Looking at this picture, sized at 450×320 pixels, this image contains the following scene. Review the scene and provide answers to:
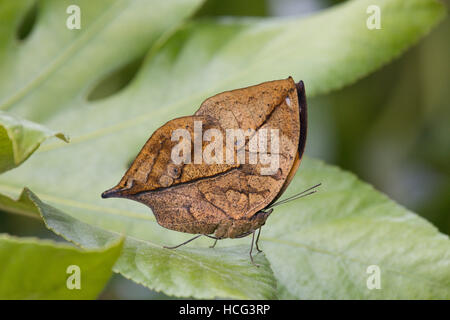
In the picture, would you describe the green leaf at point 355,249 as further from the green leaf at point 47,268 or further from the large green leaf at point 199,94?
the green leaf at point 47,268

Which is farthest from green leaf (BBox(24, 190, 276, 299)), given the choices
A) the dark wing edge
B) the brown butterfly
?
the dark wing edge

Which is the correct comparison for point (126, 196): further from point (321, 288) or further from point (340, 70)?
point (340, 70)

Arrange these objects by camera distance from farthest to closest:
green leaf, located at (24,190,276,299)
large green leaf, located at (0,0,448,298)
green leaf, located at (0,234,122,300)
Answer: large green leaf, located at (0,0,448,298) < green leaf, located at (24,190,276,299) < green leaf, located at (0,234,122,300)

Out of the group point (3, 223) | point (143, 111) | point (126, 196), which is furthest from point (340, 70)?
point (3, 223)

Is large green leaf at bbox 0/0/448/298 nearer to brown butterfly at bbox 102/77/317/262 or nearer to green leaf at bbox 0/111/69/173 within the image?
brown butterfly at bbox 102/77/317/262

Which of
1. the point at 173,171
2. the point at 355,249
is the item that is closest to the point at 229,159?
the point at 173,171
